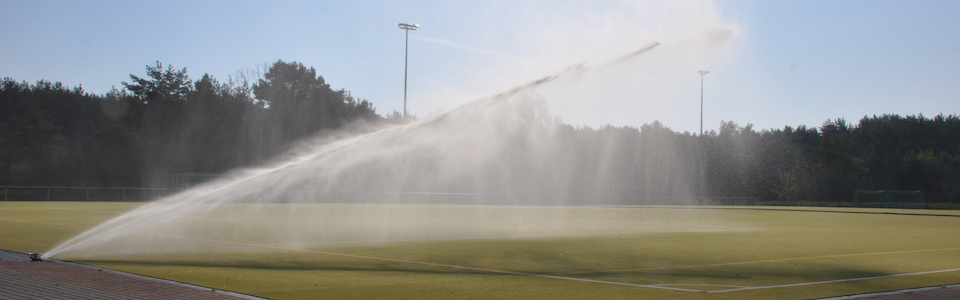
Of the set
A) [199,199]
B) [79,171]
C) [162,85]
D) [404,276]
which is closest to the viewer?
[404,276]

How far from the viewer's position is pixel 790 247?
54.8 feet

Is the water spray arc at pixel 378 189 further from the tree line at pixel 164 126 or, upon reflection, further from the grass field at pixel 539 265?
the tree line at pixel 164 126

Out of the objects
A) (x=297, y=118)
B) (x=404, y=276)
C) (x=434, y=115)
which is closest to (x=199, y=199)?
(x=434, y=115)

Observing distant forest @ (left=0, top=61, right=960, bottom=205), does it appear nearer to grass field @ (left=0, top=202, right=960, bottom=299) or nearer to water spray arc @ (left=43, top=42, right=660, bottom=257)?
water spray arc @ (left=43, top=42, right=660, bottom=257)

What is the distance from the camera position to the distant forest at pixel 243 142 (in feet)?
216

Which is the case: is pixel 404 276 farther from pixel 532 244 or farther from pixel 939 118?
pixel 939 118

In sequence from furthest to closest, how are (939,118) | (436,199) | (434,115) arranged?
(939,118), (436,199), (434,115)

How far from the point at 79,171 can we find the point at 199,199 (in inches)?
2377

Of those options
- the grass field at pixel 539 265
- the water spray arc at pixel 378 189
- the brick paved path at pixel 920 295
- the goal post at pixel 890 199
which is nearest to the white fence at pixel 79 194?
the water spray arc at pixel 378 189

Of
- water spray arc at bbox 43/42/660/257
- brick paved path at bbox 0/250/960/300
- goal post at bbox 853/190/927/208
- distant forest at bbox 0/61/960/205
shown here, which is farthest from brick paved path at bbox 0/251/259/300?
goal post at bbox 853/190/927/208

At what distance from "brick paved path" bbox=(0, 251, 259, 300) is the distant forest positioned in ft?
174

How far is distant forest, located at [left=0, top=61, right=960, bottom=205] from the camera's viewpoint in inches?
2586

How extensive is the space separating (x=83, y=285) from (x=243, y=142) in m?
64.2

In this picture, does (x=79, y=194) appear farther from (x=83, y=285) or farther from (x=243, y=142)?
(x=83, y=285)
